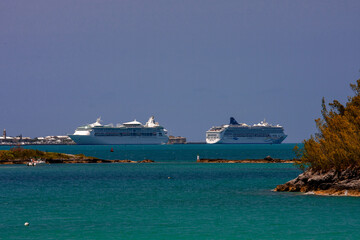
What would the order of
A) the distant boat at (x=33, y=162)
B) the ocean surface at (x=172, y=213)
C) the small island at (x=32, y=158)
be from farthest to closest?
1. the small island at (x=32, y=158)
2. the distant boat at (x=33, y=162)
3. the ocean surface at (x=172, y=213)

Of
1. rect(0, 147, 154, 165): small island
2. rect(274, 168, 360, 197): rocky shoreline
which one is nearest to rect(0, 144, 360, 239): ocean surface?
rect(274, 168, 360, 197): rocky shoreline

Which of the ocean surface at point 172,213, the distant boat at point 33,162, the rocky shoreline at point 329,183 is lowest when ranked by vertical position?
the ocean surface at point 172,213

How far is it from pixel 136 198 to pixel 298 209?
13.8 m

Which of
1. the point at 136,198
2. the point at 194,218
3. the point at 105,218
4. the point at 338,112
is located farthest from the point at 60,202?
the point at 338,112

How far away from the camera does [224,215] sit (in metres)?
38.5

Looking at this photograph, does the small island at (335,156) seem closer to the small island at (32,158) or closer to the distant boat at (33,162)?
the distant boat at (33,162)

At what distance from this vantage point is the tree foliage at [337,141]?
4722 cm

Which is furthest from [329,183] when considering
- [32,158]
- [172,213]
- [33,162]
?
[32,158]

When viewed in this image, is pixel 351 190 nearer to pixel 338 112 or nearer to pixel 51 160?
pixel 338 112

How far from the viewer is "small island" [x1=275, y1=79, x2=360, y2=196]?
1828 inches

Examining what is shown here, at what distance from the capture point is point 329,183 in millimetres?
47781

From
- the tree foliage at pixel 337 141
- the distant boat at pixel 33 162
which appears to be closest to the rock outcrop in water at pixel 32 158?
the distant boat at pixel 33 162

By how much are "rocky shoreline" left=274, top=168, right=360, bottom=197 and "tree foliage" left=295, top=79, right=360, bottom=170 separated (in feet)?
1.79

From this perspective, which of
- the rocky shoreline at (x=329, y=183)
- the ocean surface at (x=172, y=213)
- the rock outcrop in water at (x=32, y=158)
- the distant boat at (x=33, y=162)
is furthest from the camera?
the rock outcrop in water at (x=32, y=158)
